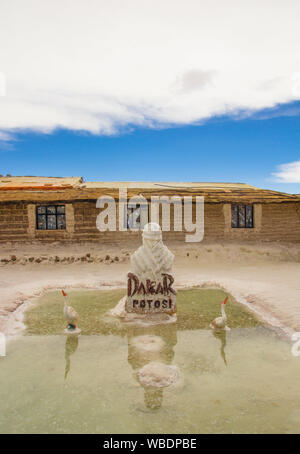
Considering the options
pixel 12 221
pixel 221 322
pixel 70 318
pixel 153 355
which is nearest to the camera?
pixel 153 355

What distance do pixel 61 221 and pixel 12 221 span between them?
235 centimetres

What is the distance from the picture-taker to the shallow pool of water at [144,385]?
4.13 metres

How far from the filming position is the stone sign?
804cm

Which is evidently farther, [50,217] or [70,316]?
[50,217]

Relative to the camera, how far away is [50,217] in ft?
54.5

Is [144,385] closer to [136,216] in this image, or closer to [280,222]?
[136,216]

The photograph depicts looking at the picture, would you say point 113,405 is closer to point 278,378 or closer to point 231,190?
point 278,378

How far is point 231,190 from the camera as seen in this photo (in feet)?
63.2

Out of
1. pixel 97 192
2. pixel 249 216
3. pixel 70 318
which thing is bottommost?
pixel 70 318

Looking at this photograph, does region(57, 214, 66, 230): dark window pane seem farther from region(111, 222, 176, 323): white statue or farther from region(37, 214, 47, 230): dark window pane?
region(111, 222, 176, 323): white statue

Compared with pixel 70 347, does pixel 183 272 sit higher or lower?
higher

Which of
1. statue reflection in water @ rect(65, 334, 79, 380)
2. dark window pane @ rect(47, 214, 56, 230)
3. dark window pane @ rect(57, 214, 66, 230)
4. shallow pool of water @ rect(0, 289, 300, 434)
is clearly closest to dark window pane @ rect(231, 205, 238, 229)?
dark window pane @ rect(57, 214, 66, 230)

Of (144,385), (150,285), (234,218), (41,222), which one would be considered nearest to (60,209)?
(41,222)

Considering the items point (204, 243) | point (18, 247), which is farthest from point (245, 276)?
point (18, 247)
